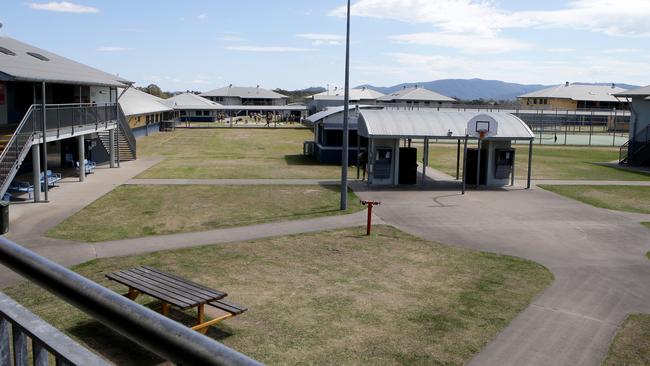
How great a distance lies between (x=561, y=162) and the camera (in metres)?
41.3

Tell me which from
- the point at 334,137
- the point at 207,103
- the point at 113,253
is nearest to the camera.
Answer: the point at 113,253

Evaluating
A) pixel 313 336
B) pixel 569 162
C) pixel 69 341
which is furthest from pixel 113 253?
pixel 569 162

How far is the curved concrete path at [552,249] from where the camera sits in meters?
10.1

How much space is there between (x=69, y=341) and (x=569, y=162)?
42937mm

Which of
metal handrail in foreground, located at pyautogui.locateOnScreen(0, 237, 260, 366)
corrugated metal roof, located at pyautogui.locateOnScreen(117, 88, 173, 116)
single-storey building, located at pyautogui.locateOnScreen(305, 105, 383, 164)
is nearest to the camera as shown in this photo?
metal handrail in foreground, located at pyautogui.locateOnScreen(0, 237, 260, 366)

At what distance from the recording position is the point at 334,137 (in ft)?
126

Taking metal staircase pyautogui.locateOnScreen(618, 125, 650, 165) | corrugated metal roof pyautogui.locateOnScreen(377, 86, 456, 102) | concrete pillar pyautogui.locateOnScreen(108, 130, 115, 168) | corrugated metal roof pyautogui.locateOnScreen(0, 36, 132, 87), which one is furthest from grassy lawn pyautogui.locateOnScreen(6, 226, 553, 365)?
corrugated metal roof pyautogui.locateOnScreen(377, 86, 456, 102)

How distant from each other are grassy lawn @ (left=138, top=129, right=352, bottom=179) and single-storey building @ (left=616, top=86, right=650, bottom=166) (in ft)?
63.9

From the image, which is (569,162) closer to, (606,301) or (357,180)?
(357,180)

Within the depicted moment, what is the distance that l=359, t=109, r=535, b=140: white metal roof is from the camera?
92.4 ft

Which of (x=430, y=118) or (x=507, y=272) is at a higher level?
(x=430, y=118)

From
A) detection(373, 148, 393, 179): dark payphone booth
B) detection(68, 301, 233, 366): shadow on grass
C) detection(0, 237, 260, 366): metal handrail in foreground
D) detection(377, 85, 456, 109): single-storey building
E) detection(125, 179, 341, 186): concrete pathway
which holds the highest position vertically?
detection(377, 85, 456, 109): single-storey building

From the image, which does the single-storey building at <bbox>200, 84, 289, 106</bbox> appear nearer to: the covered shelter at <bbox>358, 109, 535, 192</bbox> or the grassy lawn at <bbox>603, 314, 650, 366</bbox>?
the covered shelter at <bbox>358, 109, 535, 192</bbox>

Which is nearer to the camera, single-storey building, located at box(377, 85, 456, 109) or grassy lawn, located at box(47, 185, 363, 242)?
grassy lawn, located at box(47, 185, 363, 242)
